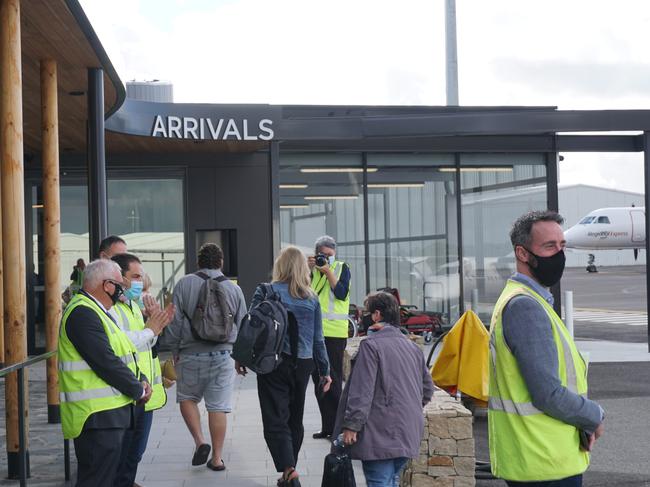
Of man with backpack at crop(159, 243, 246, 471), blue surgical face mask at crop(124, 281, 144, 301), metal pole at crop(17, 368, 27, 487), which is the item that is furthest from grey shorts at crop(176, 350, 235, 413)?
blue surgical face mask at crop(124, 281, 144, 301)

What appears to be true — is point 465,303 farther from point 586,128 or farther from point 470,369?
point 470,369

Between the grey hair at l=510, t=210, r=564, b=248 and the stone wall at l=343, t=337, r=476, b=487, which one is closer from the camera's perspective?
the grey hair at l=510, t=210, r=564, b=248

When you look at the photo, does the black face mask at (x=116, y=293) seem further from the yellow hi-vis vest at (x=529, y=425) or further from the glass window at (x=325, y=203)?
the glass window at (x=325, y=203)

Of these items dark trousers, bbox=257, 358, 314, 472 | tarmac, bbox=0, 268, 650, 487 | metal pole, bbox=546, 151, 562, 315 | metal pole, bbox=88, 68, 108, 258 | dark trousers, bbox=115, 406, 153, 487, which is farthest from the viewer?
metal pole, bbox=546, 151, 562, 315

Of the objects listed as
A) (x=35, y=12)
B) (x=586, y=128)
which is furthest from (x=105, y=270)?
(x=586, y=128)

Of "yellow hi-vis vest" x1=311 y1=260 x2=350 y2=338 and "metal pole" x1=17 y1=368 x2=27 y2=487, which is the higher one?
"yellow hi-vis vest" x1=311 y1=260 x2=350 y2=338

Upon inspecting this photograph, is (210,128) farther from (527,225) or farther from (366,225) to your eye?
(527,225)

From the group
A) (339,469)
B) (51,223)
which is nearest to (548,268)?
(339,469)

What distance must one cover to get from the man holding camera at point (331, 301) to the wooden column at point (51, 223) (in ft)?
9.20

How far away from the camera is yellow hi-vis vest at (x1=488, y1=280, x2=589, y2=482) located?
397 cm

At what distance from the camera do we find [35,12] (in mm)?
8516

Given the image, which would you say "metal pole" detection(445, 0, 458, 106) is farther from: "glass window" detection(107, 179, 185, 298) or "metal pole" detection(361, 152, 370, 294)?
"glass window" detection(107, 179, 185, 298)

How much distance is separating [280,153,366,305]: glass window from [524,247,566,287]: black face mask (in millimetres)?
15165

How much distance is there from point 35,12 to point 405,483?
193 inches
